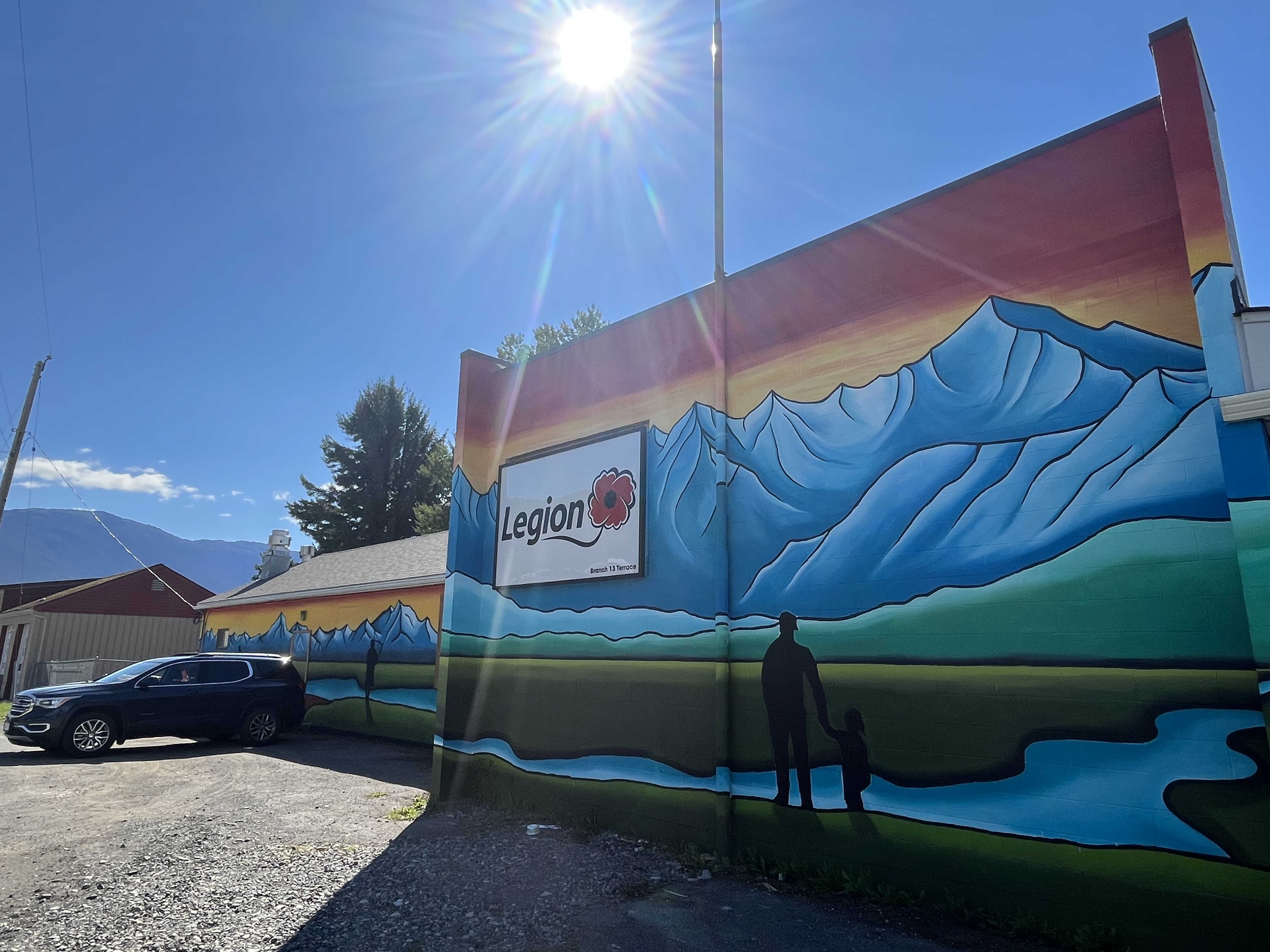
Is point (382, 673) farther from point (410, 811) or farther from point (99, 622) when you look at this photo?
point (99, 622)

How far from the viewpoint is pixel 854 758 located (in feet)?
18.9

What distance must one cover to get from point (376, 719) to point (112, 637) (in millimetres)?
18495

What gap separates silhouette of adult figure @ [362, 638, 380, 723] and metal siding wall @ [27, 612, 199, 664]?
552 inches

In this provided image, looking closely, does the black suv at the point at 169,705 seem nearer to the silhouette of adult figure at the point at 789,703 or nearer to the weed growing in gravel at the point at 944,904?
the weed growing in gravel at the point at 944,904

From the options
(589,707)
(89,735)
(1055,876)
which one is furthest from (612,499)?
(89,735)

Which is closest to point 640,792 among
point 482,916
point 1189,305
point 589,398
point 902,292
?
point 482,916

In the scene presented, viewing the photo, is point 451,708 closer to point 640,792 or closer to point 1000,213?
point 640,792

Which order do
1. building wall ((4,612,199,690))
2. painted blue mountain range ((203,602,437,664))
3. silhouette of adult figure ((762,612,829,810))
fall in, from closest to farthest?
silhouette of adult figure ((762,612,829,810)), painted blue mountain range ((203,602,437,664)), building wall ((4,612,199,690))

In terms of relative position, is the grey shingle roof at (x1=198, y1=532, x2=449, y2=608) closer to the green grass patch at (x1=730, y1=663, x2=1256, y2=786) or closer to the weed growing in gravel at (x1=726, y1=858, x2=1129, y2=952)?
the weed growing in gravel at (x1=726, y1=858, x2=1129, y2=952)

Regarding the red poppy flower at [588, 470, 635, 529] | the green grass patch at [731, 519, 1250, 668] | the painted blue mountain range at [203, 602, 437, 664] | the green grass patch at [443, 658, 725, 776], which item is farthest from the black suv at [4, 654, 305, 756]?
the green grass patch at [731, 519, 1250, 668]

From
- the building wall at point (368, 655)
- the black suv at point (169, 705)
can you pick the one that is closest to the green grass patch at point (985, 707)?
the building wall at point (368, 655)

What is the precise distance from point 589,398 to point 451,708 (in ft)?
13.3

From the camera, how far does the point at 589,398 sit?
8.71 meters

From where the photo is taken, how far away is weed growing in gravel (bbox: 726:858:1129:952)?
4512mm
